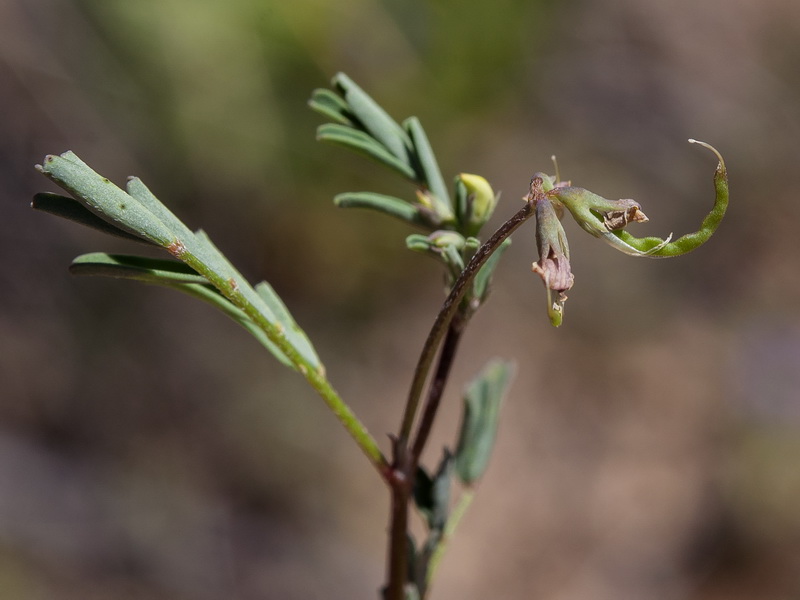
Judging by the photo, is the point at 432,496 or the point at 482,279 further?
the point at 432,496

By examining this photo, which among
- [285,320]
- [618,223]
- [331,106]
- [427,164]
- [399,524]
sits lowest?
[399,524]

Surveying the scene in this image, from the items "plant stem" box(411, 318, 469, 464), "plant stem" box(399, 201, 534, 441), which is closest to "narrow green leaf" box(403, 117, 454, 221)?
"plant stem" box(411, 318, 469, 464)

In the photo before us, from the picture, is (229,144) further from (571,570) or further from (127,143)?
(571,570)

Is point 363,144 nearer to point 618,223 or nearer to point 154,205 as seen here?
point 154,205

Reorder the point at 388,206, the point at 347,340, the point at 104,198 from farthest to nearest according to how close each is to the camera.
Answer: the point at 347,340, the point at 388,206, the point at 104,198

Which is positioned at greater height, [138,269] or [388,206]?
[388,206]

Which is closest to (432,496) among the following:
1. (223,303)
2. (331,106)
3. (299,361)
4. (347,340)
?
(299,361)

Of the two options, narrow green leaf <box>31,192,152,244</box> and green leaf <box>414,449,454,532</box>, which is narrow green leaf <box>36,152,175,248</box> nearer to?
narrow green leaf <box>31,192,152,244</box>

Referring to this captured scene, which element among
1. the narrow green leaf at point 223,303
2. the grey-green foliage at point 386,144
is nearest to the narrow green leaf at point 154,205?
the narrow green leaf at point 223,303
